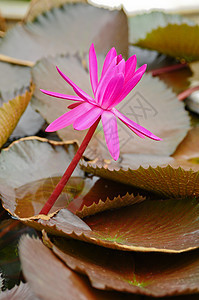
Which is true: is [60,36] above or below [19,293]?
above

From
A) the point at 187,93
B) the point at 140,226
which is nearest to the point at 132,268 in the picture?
the point at 140,226

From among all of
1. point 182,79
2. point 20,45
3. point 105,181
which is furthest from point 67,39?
point 105,181

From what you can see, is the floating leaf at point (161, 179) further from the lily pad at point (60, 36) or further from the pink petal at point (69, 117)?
the lily pad at point (60, 36)

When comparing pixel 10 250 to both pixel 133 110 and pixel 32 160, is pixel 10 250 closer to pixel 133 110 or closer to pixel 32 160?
pixel 32 160

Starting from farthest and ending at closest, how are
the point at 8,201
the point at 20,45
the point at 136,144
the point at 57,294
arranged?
the point at 20,45, the point at 136,144, the point at 8,201, the point at 57,294

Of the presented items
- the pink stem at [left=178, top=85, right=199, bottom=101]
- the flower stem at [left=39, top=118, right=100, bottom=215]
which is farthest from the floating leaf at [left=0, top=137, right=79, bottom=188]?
the pink stem at [left=178, top=85, right=199, bottom=101]

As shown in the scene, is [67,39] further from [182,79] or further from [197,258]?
[197,258]
